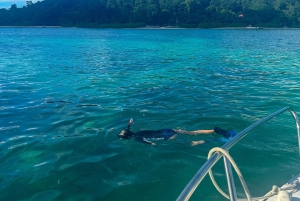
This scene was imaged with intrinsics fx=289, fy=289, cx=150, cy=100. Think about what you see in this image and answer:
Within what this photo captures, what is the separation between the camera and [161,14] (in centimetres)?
13175

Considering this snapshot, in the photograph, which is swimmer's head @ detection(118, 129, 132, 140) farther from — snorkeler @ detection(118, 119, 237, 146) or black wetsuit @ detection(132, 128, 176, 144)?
black wetsuit @ detection(132, 128, 176, 144)

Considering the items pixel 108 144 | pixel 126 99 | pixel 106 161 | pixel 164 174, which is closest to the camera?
pixel 164 174

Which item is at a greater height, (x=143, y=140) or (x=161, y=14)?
(x=161, y=14)

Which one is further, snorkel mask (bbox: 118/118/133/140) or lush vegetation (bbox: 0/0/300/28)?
lush vegetation (bbox: 0/0/300/28)

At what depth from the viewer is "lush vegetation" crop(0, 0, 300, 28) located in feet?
409

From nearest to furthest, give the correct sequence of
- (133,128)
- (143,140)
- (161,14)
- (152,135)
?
(143,140), (152,135), (133,128), (161,14)

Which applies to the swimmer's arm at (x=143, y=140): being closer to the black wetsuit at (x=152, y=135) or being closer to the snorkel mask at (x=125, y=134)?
the black wetsuit at (x=152, y=135)

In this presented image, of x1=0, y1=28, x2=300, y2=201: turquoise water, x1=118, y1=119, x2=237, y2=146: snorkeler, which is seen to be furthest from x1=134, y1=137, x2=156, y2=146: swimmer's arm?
x1=0, y1=28, x2=300, y2=201: turquoise water

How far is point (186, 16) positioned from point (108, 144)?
5086 inches

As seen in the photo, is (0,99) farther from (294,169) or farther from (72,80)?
(294,169)

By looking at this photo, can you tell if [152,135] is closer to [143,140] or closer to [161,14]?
[143,140]

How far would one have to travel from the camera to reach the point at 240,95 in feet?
41.8

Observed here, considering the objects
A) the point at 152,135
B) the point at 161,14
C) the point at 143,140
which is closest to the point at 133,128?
the point at 152,135

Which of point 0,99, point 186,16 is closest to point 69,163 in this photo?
point 0,99
